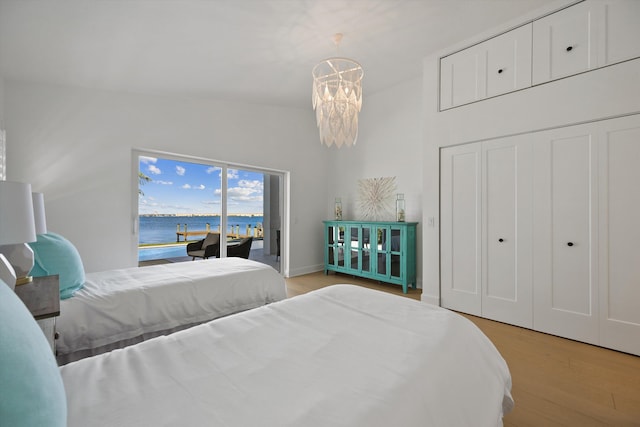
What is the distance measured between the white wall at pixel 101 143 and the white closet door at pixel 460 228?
2.84 metres

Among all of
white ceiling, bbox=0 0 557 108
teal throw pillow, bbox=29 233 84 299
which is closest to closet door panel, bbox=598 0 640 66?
white ceiling, bbox=0 0 557 108

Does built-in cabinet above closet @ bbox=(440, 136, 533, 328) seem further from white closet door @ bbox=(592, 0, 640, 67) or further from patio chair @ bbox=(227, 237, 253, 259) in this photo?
patio chair @ bbox=(227, 237, 253, 259)

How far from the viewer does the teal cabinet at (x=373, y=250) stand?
4.07 metres

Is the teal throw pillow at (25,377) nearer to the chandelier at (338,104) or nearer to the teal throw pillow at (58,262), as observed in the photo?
the teal throw pillow at (58,262)

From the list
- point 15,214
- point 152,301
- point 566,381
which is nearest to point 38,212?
point 15,214

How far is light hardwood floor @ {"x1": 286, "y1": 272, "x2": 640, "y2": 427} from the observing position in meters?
1.60

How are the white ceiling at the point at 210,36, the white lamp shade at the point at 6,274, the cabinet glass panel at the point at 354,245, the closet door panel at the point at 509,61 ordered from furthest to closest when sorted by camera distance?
1. the cabinet glass panel at the point at 354,245
2. the closet door panel at the point at 509,61
3. the white ceiling at the point at 210,36
4. the white lamp shade at the point at 6,274

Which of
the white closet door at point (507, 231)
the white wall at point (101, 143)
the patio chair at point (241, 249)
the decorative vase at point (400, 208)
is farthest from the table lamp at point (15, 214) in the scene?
the decorative vase at point (400, 208)

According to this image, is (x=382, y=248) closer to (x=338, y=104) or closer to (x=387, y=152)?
(x=387, y=152)

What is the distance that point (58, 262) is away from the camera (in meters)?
1.89

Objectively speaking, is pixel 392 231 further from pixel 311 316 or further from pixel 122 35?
pixel 122 35

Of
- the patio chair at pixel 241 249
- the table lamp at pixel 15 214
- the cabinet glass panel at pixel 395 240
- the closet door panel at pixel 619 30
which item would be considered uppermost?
the closet door panel at pixel 619 30

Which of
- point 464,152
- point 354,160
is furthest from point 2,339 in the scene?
point 354,160

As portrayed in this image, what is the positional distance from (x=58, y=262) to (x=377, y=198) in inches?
158
